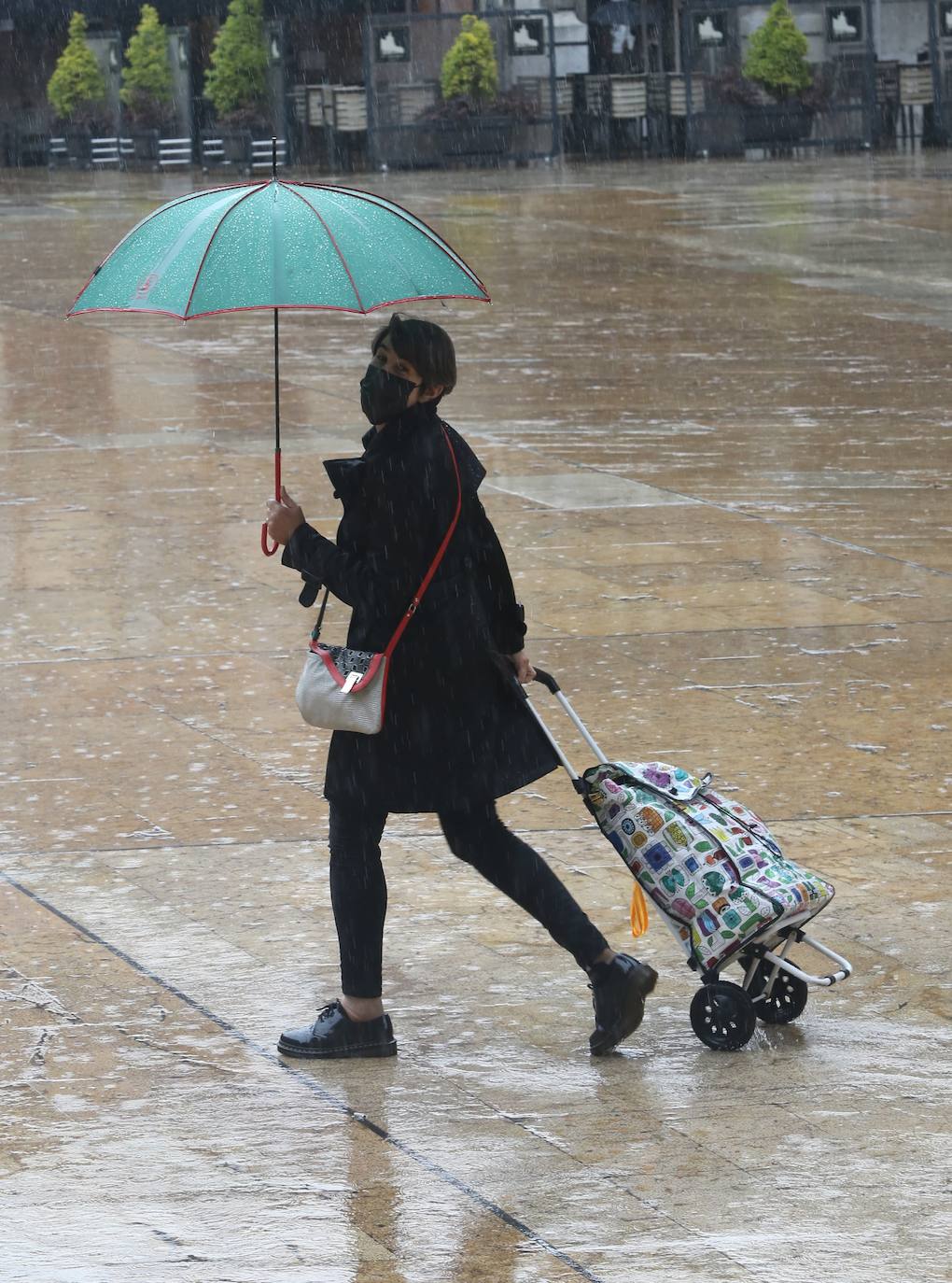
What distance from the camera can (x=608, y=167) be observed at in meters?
36.4

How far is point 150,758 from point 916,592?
131 inches

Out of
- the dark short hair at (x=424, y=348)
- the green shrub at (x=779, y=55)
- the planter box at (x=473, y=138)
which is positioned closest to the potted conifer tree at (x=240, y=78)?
the planter box at (x=473, y=138)

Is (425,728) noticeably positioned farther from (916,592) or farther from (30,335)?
(30,335)

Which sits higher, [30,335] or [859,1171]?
[30,335]

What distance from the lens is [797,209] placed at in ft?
85.0

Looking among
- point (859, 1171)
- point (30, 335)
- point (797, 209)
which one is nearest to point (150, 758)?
point (859, 1171)

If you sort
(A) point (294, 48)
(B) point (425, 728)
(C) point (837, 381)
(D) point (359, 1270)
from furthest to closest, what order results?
(A) point (294, 48) → (C) point (837, 381) → (B) point (425, 728) → (D) point (359, 1270)

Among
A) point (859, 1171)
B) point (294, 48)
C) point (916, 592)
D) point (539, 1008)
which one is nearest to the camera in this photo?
point (859, 1171)

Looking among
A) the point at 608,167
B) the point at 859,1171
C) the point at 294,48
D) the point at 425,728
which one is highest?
the point at 294,48

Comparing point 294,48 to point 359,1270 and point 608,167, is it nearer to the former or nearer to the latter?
point 608,167

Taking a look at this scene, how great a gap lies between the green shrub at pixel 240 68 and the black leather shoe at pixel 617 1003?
3751cm

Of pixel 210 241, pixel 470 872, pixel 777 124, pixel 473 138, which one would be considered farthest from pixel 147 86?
pixel 210 241

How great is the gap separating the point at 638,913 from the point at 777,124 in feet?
110

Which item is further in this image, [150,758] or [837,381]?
[837,381]
